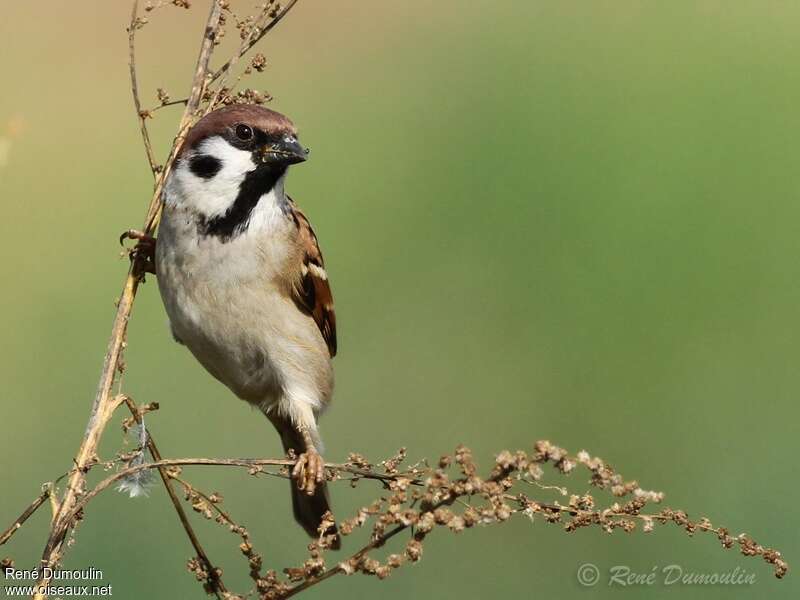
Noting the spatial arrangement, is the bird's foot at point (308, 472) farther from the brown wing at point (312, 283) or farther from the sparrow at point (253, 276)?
the brown wing at point (312, 283)

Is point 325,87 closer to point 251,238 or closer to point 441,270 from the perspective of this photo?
point 441,270

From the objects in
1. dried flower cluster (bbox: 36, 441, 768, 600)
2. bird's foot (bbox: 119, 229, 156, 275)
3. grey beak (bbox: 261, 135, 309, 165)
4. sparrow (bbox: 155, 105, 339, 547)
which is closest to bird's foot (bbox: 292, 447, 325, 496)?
sparrow (bbox: 155, 105, 339, 547)

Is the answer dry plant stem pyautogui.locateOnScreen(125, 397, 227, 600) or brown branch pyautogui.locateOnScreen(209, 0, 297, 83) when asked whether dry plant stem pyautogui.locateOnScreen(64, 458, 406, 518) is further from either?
brown branch pyautogui.locateOnScreen(209, 0, 297, 83)

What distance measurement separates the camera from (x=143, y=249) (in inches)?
112

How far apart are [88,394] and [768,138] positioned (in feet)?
12.7

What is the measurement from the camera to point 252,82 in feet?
22.1

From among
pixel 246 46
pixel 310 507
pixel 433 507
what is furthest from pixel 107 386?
pixel 310 507

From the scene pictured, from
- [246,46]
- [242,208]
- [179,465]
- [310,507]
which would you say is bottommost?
[310,507]

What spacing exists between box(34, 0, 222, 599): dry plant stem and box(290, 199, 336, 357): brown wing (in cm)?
80

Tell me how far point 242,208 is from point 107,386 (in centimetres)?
111

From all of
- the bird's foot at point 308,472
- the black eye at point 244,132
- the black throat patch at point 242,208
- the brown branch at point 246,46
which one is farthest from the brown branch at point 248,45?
the bird's foot at point 308,472

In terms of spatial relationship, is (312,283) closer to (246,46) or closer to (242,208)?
(242,208)

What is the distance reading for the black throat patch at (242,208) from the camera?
10.2 feet

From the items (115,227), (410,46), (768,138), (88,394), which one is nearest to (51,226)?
(115,227)
